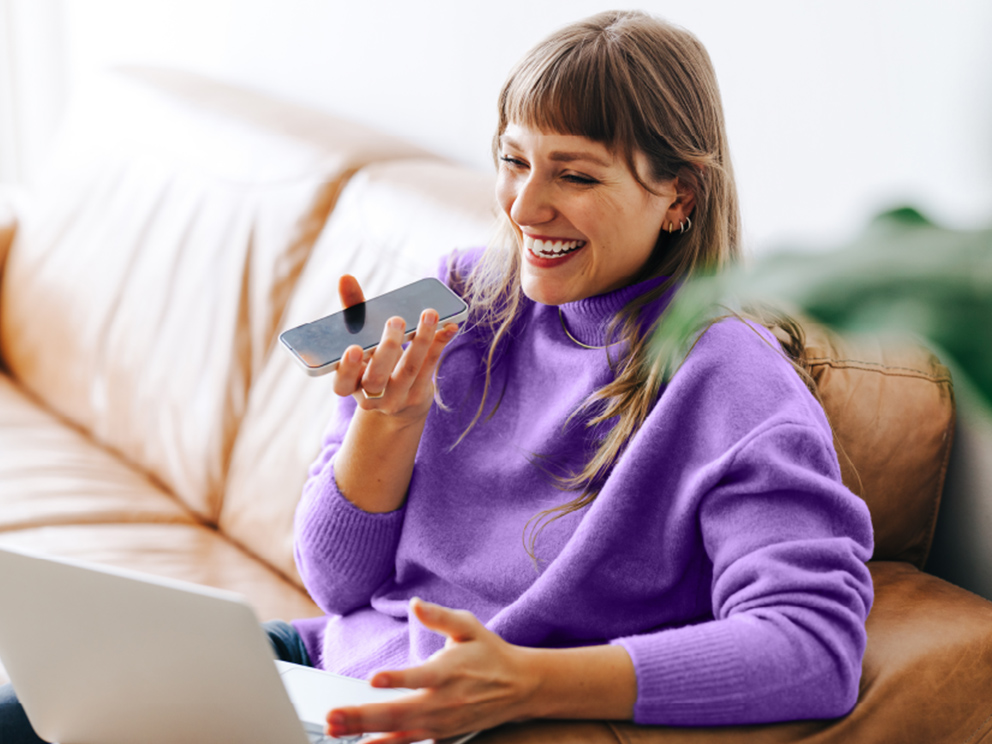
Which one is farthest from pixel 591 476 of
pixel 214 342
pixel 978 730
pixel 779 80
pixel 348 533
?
pixel 214 342

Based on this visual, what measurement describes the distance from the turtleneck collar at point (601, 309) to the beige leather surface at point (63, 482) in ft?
2.77

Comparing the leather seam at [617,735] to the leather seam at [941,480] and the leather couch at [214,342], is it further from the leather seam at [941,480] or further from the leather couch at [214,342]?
the leather seam at [941,480]

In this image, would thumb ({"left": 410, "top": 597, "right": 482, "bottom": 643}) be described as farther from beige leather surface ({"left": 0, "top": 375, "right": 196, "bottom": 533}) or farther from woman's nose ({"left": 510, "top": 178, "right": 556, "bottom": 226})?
beige leather surface ({"left": 0, "top": 375, "right": 196, "bottom": 533})

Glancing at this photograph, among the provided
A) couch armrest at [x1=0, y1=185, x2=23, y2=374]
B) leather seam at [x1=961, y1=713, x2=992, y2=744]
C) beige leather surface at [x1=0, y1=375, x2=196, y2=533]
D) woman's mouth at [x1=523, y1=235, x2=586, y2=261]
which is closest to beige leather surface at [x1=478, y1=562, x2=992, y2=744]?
leather seam at [x1=961, y1=713, x2=992, y2=744]

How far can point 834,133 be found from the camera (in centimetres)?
113

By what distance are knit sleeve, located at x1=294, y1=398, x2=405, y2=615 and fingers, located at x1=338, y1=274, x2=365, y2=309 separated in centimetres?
14

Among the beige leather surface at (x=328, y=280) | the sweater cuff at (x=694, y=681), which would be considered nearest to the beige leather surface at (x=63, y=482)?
the beige leather surface at (x=328, y=280)

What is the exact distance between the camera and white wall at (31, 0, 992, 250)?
1.02 m

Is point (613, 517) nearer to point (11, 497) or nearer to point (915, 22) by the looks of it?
point (915, 22)

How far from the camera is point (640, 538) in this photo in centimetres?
90

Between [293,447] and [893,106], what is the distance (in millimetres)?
922

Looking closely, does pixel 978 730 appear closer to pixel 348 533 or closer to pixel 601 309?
pixel 601 309

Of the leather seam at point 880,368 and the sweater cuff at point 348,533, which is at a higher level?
the leather seam at point 880,368

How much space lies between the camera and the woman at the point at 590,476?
76cm
